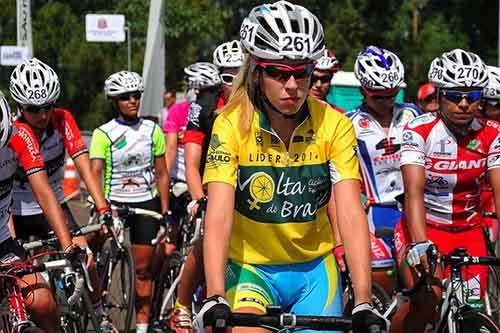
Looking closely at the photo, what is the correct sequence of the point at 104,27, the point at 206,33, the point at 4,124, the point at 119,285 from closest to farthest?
1. the point at 4,124
2. the point at 119,285
3. the point at 104,27
4. the point at 206,33

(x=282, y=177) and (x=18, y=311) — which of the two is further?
(x=18, y=311)

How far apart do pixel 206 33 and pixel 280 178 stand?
45177 millimetres

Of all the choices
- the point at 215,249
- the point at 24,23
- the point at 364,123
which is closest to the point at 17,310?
the point at 215,249

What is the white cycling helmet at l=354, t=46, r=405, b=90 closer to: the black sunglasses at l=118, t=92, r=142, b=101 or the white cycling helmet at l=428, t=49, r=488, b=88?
the white cycling helmet at l=428, t=49, r=488, b=88

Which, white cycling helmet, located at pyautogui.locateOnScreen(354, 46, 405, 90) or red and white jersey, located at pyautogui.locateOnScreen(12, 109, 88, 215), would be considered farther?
red and white jersey, located at pyautogui.locateOnScreen(12, 109, 88, 215)

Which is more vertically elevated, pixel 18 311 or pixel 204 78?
pixel 204 78

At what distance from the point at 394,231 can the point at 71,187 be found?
49.2ft

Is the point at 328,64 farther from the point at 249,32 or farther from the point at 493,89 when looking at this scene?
the point at 249,32

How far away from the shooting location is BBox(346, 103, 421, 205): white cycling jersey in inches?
328

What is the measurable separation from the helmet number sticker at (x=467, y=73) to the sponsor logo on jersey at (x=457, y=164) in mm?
527

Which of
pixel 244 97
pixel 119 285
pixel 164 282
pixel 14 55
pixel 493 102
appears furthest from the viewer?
pixel 14 55

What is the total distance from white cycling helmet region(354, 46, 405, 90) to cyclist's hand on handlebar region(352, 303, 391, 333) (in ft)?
14.1

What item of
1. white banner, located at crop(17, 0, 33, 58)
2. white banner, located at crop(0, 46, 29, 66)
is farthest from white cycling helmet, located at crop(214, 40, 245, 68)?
white banner, located at crop(17, 0, 33, 58)

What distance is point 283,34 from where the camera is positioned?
4723 millimetres
